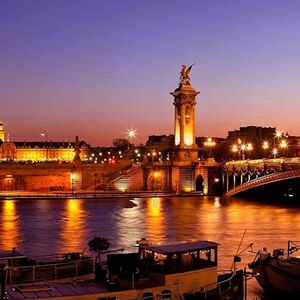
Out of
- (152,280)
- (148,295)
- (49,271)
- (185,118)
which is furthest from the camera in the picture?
(185,118)

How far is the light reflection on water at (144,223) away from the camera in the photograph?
39.6 m

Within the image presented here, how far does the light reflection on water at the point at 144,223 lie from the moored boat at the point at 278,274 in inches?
28.6

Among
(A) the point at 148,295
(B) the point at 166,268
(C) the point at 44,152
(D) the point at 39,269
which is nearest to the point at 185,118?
(D) the point at 39,269

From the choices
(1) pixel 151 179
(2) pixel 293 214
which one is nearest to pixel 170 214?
(2) pixel 293 214

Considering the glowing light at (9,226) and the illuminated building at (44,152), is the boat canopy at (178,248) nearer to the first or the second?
the glowing light at (9,226)

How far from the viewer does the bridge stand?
66.5 m

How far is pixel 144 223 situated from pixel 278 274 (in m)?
27.6

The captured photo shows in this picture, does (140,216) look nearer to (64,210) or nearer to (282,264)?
(64,210)

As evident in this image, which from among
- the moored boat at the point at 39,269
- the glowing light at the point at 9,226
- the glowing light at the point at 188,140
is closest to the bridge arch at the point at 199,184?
the glowing light at the point at 188,140

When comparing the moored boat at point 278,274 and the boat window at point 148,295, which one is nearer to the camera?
the boat window at point 148,295

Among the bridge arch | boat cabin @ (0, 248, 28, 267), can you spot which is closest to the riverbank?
the bridge arch

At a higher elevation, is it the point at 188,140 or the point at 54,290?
the point at 188,140

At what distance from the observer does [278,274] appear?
2472 cm

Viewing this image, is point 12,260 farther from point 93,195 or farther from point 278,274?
point 93,195
